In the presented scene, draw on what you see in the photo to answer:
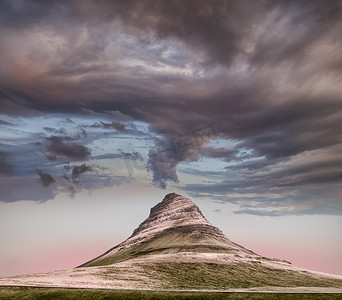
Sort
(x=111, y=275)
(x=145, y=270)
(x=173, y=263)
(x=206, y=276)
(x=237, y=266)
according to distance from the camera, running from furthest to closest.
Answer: (x=237, y=266) → (x=173, y=263) → (x=206, y=276) → (x=145, y=270) → (x=111, y=275)

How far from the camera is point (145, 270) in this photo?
12200 cm

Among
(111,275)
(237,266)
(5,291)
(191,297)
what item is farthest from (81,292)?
(237,266)

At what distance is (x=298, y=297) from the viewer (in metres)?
Answer: 68.4

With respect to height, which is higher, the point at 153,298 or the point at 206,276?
the point at 206,276

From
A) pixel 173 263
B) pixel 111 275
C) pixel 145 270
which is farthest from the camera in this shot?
pixel 173 263

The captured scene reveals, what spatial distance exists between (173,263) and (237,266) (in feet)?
145

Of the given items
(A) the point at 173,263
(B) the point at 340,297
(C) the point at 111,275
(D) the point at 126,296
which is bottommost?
(B) the point at 340,297

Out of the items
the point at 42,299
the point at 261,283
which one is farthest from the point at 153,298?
the point at 261,283

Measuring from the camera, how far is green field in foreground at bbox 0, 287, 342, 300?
208 feet

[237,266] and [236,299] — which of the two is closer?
[236,299]

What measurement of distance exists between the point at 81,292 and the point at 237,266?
12176 cm

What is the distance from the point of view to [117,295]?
6688cm

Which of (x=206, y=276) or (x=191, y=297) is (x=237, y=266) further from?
(x=191, y=297)

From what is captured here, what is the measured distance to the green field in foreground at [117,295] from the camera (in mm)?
63375
